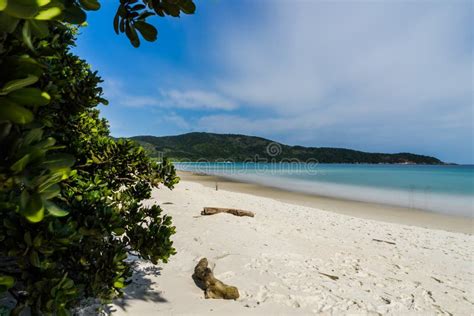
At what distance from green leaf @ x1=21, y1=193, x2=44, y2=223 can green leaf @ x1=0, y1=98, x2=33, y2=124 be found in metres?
0.26

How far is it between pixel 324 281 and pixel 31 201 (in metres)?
4.23

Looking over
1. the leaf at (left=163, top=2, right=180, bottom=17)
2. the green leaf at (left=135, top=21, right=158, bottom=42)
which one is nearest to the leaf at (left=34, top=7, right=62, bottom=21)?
the green leaf at (left=135, top=21, right=158, bottom=42)

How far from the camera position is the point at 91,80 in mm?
2043

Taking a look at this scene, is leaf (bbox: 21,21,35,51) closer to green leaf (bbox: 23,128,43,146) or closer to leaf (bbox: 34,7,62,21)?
leaf (bbox: 34,7,62,21)

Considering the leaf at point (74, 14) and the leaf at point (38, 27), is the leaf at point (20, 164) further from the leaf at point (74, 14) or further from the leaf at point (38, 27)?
the leaf at point (74, 14)

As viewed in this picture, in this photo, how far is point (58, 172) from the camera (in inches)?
34.7

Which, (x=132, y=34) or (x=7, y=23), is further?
(x=132, y=34)

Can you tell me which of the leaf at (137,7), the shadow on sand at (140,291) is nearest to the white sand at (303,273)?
the shadow on sand at (140,291)

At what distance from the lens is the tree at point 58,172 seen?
0.80 meters

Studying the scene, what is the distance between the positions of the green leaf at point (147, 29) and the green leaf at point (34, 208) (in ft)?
3.61

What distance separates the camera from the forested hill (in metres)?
132

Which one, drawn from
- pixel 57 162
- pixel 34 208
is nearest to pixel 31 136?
pixel 57 162

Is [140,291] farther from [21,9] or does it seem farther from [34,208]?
[21,9]

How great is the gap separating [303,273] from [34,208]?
4.25 meters
